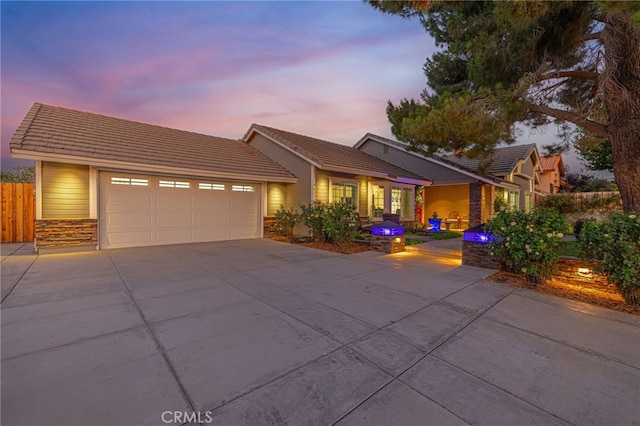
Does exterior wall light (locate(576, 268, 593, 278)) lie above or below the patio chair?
below

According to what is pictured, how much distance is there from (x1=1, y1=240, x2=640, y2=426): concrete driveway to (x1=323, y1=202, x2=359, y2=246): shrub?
422 cm

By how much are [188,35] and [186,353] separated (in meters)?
11.5

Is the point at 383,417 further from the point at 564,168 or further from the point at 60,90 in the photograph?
the point at 564,168

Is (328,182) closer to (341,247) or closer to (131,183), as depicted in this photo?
(341,247)

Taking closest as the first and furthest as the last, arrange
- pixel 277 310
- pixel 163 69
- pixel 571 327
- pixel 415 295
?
1. pixel 571 327
2. pixel 277 310
3. pixel 415 295
4. pixel 163 69

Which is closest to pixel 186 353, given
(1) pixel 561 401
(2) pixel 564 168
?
(1) pixel 561 401

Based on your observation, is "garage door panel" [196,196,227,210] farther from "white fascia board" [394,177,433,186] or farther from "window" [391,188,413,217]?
"window" [391,188,413,217]

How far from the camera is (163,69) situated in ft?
37.2

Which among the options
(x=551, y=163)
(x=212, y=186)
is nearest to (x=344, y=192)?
(x=212, y=186)

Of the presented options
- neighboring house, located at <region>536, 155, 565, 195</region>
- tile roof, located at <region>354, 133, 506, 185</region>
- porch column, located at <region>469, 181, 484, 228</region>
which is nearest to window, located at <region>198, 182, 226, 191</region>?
tile roof, located at <region>354, 133, 506, 185</region>

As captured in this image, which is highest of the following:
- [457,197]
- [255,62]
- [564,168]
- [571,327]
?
[255,62]

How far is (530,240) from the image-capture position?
16.8 feet

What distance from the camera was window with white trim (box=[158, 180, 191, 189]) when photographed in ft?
31.1

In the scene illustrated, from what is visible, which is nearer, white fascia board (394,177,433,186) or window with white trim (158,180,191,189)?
window with white trim (158,180,191,189)
